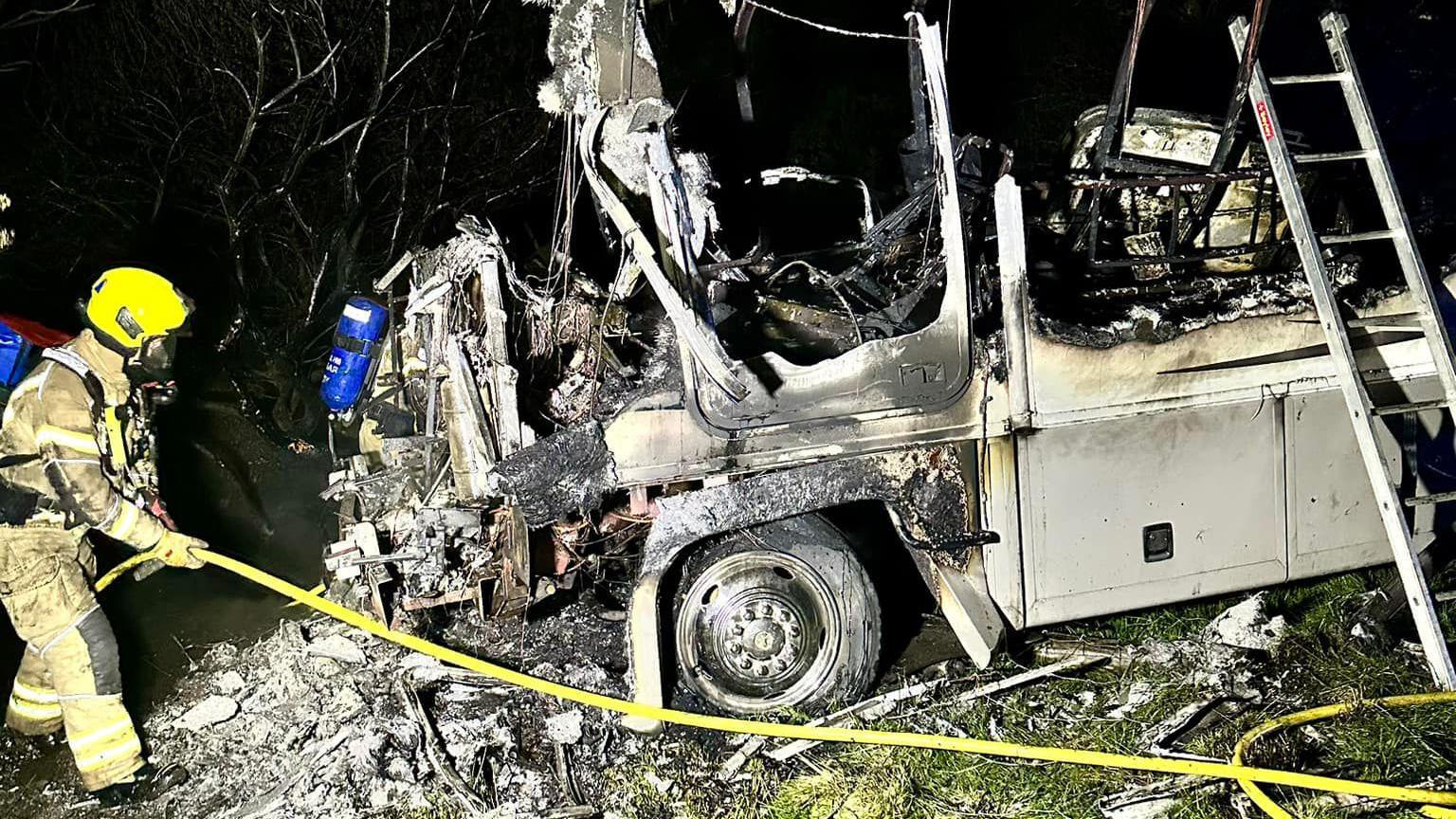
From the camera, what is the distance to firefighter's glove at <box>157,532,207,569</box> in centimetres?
453

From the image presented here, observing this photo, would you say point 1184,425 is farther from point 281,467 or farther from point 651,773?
point 281,467

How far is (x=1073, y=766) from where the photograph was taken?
151 inches

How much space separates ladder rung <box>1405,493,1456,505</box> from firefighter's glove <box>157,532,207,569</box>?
4.91 meters

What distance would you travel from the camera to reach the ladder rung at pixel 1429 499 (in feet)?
12.7

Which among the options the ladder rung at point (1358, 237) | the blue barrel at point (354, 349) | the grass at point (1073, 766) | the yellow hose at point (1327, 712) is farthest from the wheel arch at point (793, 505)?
the blue barrel at point (354, 349)

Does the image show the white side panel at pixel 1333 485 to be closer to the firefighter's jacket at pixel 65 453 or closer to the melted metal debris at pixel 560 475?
the melted metal debris at pixel 560 475

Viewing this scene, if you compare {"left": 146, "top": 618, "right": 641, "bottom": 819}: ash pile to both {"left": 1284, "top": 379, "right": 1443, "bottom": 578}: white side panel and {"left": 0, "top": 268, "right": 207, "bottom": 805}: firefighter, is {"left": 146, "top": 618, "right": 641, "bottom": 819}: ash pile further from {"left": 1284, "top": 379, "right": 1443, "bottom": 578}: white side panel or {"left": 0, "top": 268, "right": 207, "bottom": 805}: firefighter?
{"left": 1284, "top": 379, "right": 1443, "bottom": 578}: white side panel

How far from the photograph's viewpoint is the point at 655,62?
3998 mm

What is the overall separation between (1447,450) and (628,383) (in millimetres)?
3433

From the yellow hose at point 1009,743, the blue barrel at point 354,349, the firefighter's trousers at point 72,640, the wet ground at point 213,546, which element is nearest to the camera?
the yellow hose at point 1009,743

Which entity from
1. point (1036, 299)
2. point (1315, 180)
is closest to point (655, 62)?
point (1036, 299)

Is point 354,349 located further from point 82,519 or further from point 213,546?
point 213,546

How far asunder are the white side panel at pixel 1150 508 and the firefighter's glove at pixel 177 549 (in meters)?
3.56

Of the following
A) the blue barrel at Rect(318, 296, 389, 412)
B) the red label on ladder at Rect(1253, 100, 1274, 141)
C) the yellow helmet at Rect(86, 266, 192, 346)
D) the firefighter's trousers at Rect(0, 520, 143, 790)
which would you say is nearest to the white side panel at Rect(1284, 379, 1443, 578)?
the red label on ladder at Rect(1253, 100, 1274, 141)
